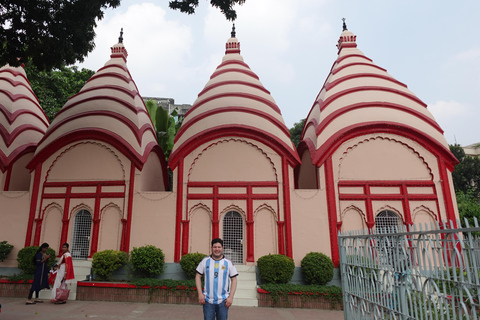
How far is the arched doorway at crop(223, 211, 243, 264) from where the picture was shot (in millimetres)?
9945

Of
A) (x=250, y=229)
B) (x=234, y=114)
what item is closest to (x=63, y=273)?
(x=250, y=229)

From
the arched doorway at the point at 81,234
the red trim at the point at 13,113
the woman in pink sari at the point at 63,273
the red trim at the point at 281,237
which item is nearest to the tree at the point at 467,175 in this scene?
the red trim at the point at 281,237

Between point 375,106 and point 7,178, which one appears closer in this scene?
point 375,106

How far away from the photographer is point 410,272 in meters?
3.13

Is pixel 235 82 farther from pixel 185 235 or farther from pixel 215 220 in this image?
pixel 185 235

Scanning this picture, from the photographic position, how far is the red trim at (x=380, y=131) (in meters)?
10.4

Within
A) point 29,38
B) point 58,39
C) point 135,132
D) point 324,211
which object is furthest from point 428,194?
point 29,38

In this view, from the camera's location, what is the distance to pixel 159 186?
12875 mm

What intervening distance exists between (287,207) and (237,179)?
1896mm

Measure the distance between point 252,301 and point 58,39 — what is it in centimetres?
869

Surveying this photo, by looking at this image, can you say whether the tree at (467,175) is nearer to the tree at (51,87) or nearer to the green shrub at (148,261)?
the green shrub at (148,261)

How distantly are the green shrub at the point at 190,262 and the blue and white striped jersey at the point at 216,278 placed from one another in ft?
17.9

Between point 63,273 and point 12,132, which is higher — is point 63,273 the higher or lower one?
the lower one

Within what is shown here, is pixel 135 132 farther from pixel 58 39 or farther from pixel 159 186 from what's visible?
pixel 58 39
